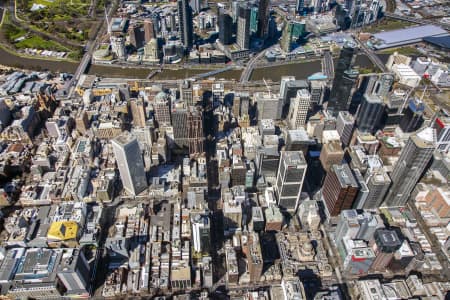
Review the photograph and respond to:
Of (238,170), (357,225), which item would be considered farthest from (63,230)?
(357,225)

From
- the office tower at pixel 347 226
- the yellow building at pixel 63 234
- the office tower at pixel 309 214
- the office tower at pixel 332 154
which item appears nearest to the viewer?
the office tower at pixel 347 226

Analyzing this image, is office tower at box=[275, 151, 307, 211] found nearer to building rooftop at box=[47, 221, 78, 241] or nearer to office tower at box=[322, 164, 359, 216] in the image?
office tower at box=[322, 164, 359, 216]

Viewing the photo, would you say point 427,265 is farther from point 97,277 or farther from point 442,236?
point 97,277

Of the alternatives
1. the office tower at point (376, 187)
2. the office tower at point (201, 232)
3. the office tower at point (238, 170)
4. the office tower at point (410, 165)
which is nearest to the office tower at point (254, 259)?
the office tower at point (201, 232)

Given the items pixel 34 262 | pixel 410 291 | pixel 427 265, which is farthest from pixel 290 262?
pixel 34 262

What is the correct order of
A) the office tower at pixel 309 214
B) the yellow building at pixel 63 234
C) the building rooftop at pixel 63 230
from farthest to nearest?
the office tower at pixel 309 214 < the yellow building at pixel 63 234 < the building rooftop at pixel 63 230

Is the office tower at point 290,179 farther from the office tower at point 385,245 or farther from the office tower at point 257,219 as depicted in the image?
the office tower at point 385,245
